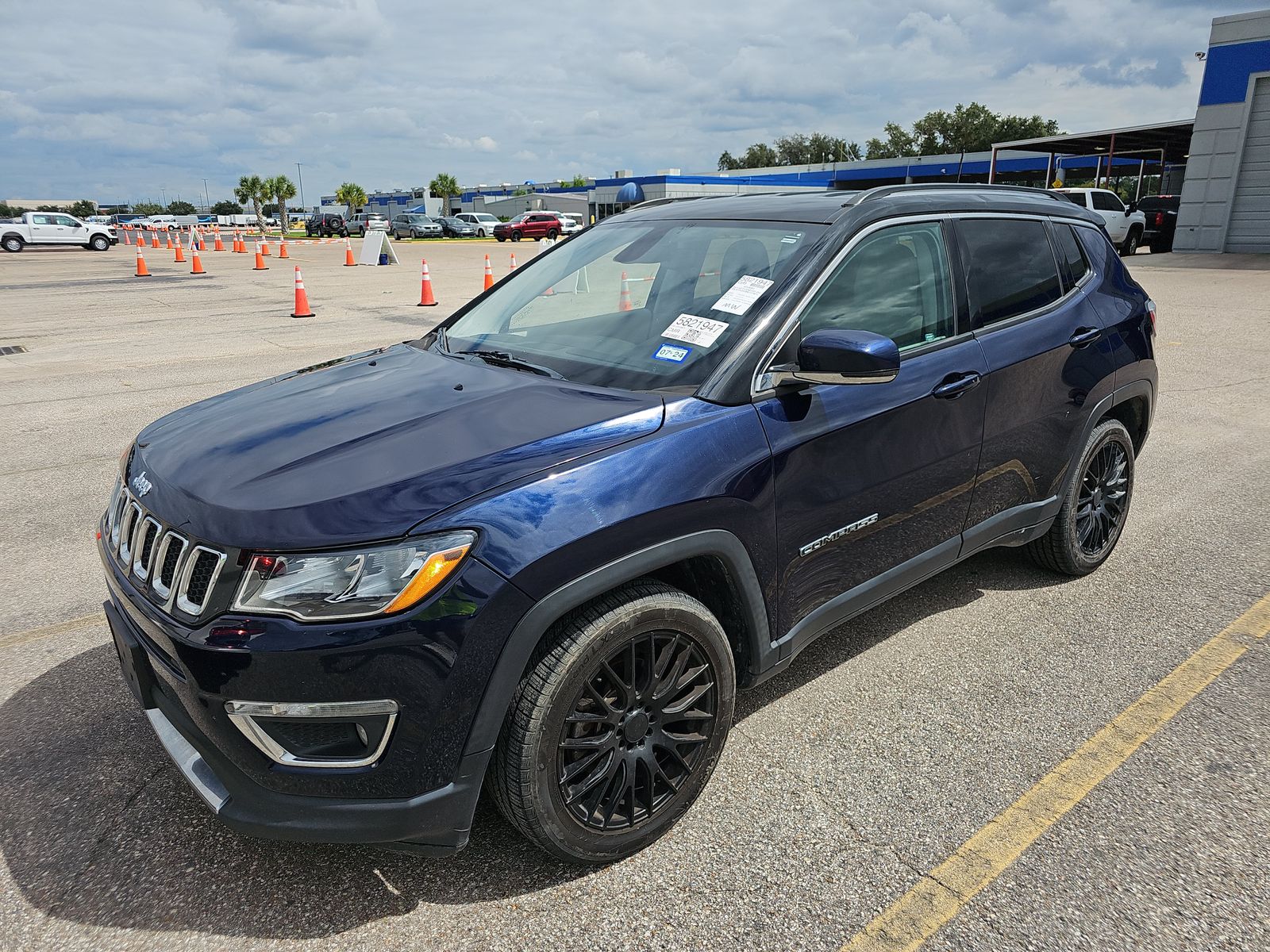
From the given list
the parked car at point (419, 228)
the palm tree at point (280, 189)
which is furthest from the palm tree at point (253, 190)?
the parked car at point (419, 228)

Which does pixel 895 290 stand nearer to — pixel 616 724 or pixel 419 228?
pixel 616 724

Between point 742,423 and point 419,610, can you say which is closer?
point 419,610

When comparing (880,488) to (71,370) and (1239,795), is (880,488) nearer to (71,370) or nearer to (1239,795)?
(1239,795)

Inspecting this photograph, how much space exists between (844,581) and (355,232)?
192ft

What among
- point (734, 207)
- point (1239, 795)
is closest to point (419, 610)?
point (734, 207)

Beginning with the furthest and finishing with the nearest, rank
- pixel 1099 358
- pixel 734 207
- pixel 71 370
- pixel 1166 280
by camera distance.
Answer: pixel 1166 280 → pixel 71 370 → pixel 1099 358 → pixel 734 207

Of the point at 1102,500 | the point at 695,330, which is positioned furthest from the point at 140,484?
the point at 1102,500

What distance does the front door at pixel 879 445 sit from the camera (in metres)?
2.72

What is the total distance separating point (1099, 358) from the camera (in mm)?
3992

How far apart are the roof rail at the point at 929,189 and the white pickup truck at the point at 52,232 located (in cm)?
4223

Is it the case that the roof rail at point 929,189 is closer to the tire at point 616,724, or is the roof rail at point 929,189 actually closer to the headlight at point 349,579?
the tire at point 616,724

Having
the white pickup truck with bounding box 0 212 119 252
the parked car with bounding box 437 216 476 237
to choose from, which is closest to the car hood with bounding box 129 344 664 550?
the white pickup truck with bounding box 0 212 119 252

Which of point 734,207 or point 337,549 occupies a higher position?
point 734,207

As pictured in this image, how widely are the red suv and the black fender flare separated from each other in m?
46.7
